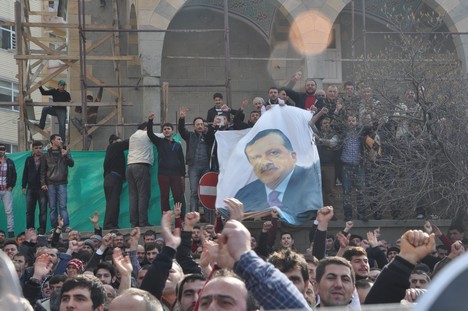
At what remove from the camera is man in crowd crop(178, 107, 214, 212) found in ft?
54.0

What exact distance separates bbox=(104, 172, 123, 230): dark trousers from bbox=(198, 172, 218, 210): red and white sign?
4.97 ft

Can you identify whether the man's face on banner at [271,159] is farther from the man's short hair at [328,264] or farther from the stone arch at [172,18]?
the man's short hair at [328,264]

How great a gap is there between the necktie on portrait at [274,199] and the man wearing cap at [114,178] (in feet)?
8.45

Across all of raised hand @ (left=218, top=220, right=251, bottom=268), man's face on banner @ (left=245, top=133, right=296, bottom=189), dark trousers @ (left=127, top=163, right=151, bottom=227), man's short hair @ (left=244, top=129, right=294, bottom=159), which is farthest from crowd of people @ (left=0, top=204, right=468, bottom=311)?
dark trousers @ (left=127, top=163, right=151, bottom=227)

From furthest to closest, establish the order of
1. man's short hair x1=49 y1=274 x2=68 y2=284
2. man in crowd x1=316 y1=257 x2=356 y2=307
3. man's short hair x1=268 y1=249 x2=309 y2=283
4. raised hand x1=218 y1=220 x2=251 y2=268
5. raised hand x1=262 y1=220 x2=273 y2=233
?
1. raised hand x1=262 y1=220 x2=273 y2=233
2. man's short hair x1=49 y1=274 x2=68 y2=284
3. man in crowd x1=316 y1=257 x2=356 y2=307
4. man's short hair x1=268 y1=249 x2=309 y2=283
5. raised hand x1=218 y1=220 x2=251 y2=268

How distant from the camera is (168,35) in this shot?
80.8 feet

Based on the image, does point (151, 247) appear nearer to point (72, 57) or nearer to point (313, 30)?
point (72, 57)

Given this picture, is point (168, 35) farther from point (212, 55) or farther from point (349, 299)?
point (349, 299)

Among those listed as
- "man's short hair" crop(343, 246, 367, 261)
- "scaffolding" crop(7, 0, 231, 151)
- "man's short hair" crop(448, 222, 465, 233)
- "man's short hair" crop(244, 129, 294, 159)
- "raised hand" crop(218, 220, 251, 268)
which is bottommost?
"man's short hair" crop(448, 222, 465, 233)

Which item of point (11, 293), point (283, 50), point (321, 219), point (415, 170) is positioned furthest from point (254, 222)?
point (11, 293)

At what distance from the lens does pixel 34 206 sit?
16.9 m

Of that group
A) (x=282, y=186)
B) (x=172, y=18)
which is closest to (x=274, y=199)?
(x=282, y=186)

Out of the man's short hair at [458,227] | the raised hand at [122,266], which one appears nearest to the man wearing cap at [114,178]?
the man's short hair at [458,227]

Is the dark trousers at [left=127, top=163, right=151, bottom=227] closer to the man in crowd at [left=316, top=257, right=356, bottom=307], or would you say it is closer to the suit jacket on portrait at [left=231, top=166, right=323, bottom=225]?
the suit jacket on portrait at [left=231, top=166, right=323, bottom=225]
